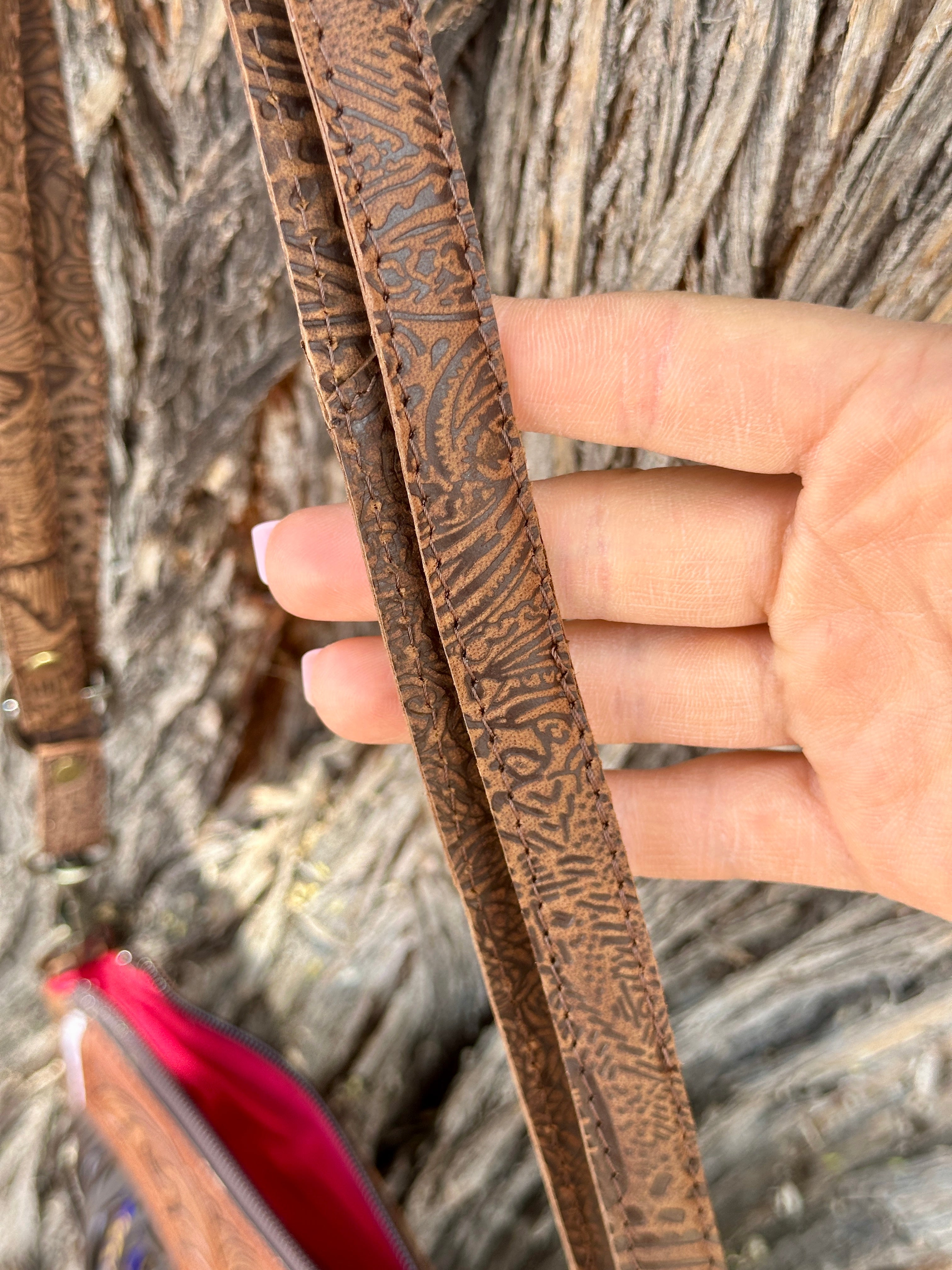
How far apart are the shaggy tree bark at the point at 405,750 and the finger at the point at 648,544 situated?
13 centimetres

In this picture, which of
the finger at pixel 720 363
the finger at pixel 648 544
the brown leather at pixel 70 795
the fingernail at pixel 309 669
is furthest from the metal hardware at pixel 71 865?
the finger at pixel 720 363

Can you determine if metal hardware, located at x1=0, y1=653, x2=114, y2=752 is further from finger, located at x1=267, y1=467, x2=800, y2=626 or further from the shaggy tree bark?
finger, located at x1=267, y1=467, x2=800, y2=626

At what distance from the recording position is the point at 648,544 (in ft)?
2.26

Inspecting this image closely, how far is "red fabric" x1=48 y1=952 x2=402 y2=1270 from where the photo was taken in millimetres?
725

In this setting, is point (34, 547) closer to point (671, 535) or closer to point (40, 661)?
point (40, 661)

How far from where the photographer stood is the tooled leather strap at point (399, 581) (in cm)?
46

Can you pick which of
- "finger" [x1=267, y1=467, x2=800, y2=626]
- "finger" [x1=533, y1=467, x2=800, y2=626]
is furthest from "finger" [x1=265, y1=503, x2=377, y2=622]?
"finger" [x1=533, y1=467, x2=800, y2=626]

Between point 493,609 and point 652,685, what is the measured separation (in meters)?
0.30

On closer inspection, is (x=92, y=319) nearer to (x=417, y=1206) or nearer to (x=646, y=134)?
(x=646, y=134)

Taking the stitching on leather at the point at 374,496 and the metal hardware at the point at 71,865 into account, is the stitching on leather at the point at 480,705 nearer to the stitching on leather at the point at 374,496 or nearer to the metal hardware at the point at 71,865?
the stitching on leather at the point at 374,496

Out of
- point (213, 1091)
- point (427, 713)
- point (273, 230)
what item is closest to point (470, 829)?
point (427, 713)

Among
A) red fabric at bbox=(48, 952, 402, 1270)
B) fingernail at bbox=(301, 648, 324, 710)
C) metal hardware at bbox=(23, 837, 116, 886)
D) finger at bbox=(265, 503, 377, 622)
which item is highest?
finger at bbox=(265, 503, 377, 622)

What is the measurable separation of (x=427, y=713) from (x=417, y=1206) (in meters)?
0.69

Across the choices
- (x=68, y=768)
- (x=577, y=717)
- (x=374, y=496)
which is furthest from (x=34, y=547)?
(x=577, y=717)
